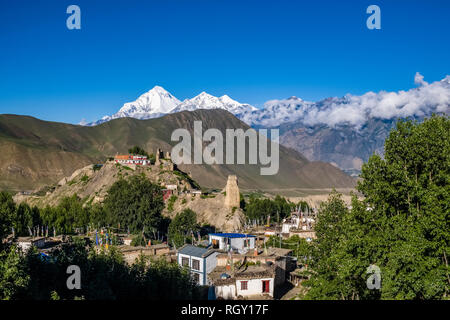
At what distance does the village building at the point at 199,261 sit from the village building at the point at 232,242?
11.2 meters

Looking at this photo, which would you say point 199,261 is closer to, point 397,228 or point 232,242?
point 232,242

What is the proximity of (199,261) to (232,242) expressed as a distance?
616 inches

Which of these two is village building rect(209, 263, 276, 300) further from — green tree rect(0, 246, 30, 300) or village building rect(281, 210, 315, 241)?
village building rect(281, 210, 315, 241)

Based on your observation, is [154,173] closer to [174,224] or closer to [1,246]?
[174,224]

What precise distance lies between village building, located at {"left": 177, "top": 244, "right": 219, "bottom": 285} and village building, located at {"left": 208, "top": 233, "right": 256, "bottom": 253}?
11209mm

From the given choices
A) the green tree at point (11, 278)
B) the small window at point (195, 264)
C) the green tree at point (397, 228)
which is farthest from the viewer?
the small window at point (195, 264)

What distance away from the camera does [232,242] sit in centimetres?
6950

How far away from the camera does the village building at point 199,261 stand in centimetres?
5358

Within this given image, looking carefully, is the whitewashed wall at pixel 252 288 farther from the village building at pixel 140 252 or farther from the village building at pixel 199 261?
the village building at pixel 140 252

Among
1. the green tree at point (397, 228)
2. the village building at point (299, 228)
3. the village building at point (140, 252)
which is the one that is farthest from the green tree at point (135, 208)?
the green tree at point (397, 228)

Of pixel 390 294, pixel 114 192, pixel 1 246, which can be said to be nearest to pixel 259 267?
pixel 390 294

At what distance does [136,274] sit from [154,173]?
393ft

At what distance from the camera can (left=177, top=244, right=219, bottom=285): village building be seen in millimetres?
53581
